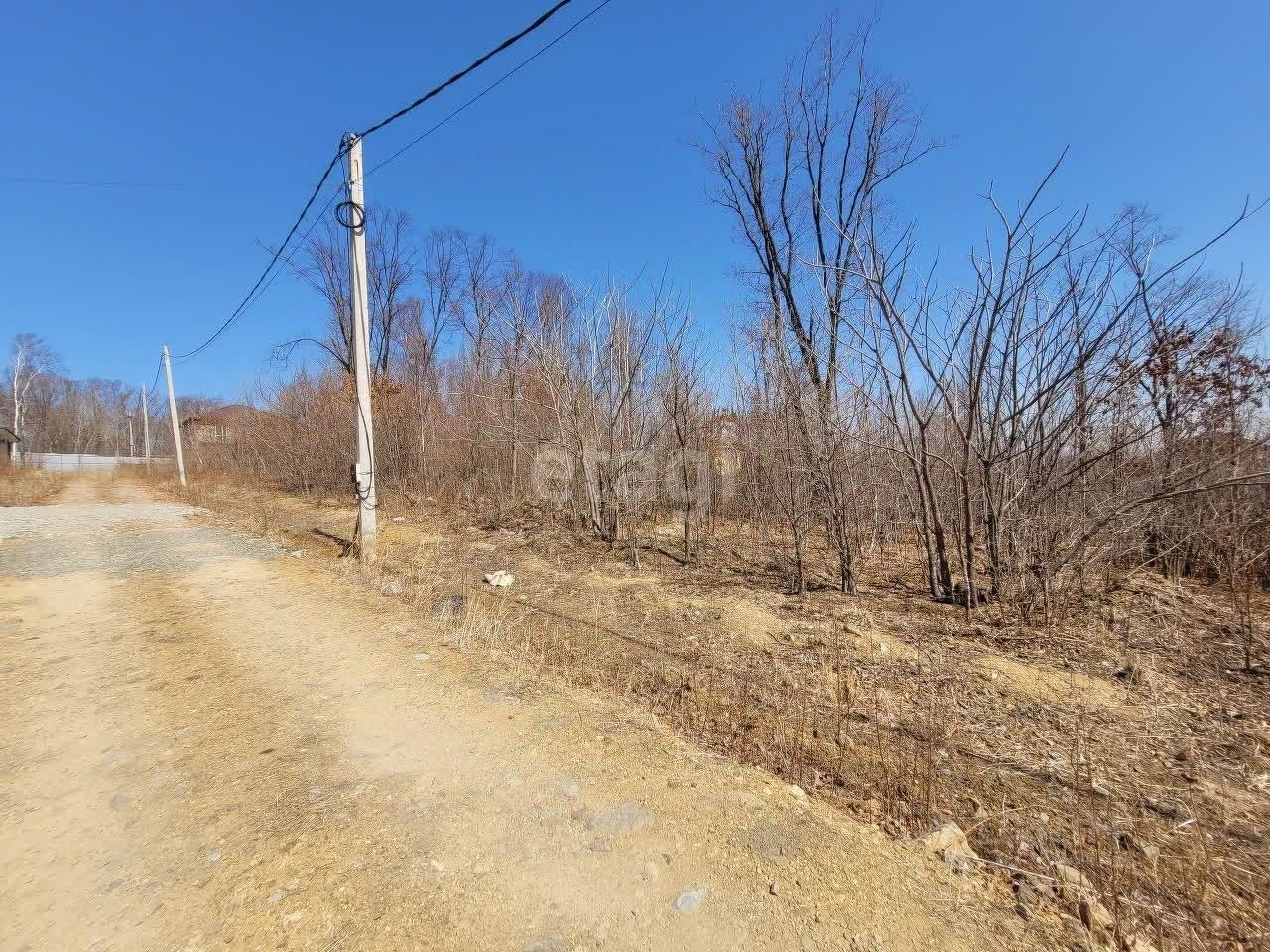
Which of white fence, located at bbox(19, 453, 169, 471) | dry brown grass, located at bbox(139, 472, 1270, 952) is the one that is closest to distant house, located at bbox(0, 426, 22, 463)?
white fence, located at bbox(19, 453, 169, 471)

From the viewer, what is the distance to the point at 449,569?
27.2 ft

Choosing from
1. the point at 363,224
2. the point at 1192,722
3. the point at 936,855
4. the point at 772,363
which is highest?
the point at 363,224

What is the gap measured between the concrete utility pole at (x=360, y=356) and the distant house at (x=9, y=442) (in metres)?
42.2

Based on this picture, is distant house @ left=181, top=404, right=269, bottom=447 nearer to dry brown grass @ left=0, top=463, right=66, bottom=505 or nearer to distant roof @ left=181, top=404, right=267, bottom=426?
distant roof @ left=181, top=404, right=267, bottom=426

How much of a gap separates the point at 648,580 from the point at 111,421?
87865 mm

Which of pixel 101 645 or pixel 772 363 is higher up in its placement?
pixel 772 363

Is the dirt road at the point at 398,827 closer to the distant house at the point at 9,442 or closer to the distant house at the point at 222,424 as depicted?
the distant house at the point at 222,424

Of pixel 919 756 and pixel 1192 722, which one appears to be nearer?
pixel 919 756

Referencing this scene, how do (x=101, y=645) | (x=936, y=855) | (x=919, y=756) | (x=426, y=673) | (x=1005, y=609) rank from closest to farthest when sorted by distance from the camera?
→ (x=936, y=855), (x=919, y=756), (x=426, y=673), (x=101, y=645), (x=1005, y=609)

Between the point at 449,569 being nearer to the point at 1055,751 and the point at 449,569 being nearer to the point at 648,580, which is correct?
the point at 648,580

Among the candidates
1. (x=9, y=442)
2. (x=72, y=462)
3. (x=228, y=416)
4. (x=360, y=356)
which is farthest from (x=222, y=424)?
(x=360, y=356)

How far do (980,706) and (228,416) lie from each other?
38.1 m

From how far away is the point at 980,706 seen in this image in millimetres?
4145

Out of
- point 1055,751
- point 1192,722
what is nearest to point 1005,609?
point 1192,722
